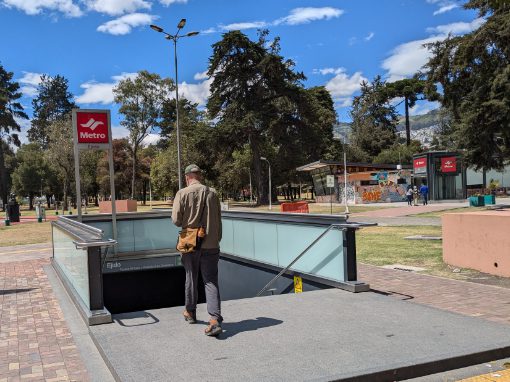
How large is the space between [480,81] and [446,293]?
18.0 m

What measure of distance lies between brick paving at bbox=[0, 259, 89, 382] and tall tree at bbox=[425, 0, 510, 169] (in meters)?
18.0

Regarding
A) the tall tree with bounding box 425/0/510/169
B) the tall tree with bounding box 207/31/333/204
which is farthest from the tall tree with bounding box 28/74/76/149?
the tall tree with bounding box 425/0/510/169

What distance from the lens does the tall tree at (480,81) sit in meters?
20.2

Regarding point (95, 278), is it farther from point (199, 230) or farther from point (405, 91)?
point (405, 91)

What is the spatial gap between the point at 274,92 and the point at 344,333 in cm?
5039

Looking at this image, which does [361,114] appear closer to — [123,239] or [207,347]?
[123,239]

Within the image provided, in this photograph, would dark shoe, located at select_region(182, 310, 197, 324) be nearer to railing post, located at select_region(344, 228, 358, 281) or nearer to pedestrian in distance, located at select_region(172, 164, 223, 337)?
pedestrian in distance, located at select_region(172, 164, 223, 337)

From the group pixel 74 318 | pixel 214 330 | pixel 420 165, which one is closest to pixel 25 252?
pixel 74 318

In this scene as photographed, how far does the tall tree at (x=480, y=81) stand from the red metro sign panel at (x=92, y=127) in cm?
1481

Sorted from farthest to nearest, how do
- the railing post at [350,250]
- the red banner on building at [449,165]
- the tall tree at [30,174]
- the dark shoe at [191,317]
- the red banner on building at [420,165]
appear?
the tall tree at [30,174]
the red banner on building at [420,165]
the red banner on building at [449,165]
the railing post at [350,250]
the dark shoe at [191,317]

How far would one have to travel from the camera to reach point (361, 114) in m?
96.2

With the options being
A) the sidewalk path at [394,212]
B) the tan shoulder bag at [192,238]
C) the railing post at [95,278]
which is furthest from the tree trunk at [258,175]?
the tan shoulder bag at [192,238]

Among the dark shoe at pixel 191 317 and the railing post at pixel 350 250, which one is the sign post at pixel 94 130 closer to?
the railing post at pixel 350 250

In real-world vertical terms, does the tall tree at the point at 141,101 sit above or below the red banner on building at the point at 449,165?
above
